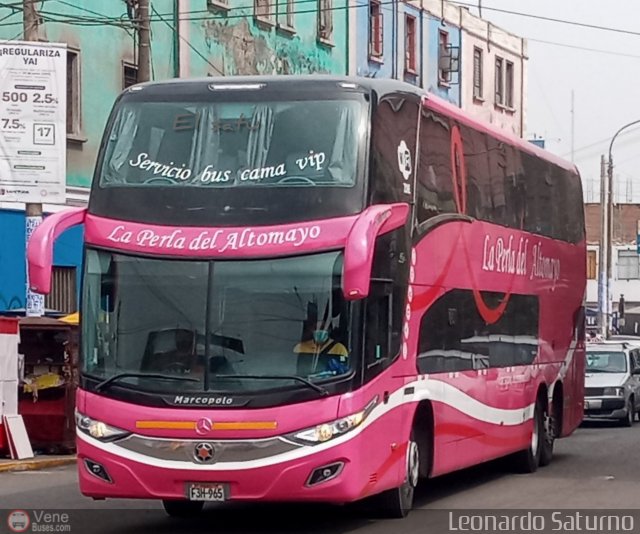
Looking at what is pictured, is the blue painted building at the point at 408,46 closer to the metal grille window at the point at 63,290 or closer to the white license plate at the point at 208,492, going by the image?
the metal grille window at the point at 63,290

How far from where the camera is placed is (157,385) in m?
12.3

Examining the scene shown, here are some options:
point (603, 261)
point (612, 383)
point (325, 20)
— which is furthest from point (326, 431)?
point (603, 261)

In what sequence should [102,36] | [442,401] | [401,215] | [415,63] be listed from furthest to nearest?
[415,63] < [102,36] < [442,401] < [401,215]

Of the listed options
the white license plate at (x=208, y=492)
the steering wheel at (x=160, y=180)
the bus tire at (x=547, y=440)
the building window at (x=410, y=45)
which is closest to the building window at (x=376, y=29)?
the building window at (x=410, y=45)

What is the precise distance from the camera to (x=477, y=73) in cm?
4659

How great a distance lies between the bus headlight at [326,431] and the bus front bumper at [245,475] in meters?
0.08

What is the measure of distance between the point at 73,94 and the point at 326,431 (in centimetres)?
1862

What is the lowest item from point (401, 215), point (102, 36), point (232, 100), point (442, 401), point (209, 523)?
point (209, 523)

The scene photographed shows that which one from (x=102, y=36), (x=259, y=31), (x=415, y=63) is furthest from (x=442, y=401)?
(x=415, y=63)

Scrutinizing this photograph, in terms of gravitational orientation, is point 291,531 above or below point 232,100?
below

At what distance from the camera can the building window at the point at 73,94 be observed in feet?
96.3

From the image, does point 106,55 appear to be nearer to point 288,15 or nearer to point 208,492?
point 288,15

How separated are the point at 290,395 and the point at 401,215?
6.55 ft

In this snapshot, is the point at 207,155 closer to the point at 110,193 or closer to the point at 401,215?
the point at 110,193
